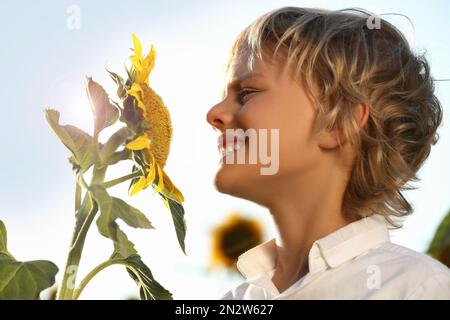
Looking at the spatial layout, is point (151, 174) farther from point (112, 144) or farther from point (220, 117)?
point (220, 117)

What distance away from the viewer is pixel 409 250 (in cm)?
104

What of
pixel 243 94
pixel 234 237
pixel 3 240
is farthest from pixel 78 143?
pixel 234 237

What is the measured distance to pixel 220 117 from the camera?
3.73 feet

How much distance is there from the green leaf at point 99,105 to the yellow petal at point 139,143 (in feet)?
0.15

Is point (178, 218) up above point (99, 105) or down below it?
below

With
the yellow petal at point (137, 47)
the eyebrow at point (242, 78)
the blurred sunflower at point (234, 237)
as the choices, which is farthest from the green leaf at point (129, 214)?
the blurred sunflower at point (234, 237)

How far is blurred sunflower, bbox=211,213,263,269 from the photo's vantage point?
10.7 ft

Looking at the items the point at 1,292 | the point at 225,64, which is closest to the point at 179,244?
the point at 1,292

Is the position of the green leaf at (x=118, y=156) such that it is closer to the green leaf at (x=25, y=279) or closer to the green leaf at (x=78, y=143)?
the green leaf at (x=78, y=143)

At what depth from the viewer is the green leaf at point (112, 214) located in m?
0.75

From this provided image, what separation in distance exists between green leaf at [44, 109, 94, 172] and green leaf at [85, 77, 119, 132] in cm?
2

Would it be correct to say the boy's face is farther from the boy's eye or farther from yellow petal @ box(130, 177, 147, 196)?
yellow petal @ box(130, 177, 147, 196)

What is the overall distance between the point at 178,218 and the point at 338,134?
39 centimetres
